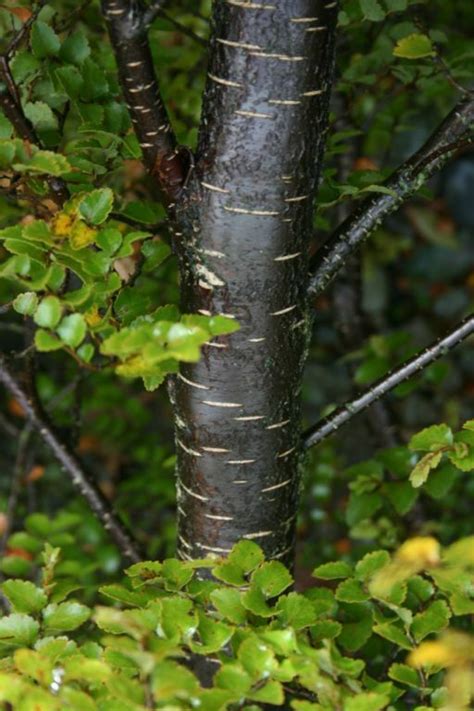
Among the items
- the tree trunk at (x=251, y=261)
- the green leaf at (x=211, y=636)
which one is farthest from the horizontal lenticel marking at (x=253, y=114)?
the green leaf at (x=211, y=636)

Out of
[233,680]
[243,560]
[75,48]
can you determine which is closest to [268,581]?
[243,560]

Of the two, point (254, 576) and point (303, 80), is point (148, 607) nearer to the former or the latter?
point (254, 576)

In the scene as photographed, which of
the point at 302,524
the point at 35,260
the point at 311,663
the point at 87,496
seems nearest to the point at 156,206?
the point at 35,260

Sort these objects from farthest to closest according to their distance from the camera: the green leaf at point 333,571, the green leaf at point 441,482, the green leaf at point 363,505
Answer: the green leaf at point 363,505, the green leaf at point 441,482, the green leaf at point 333,571

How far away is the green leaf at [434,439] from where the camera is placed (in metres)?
0.90

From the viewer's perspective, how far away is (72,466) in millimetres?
1228

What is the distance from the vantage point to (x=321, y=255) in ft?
3.12

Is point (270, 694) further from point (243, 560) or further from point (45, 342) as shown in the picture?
point (45, 342)

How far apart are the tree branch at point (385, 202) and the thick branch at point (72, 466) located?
492mm

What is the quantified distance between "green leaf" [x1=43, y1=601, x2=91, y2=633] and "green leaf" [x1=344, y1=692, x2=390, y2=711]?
0.95 ft

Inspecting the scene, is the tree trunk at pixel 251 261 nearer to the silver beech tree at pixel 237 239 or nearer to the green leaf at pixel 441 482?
the silver beech tree at pixel 237 239

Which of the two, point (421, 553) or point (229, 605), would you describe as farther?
point (229, 605)

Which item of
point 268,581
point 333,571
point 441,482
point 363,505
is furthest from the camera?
point 363,505

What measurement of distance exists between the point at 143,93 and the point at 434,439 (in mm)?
472
